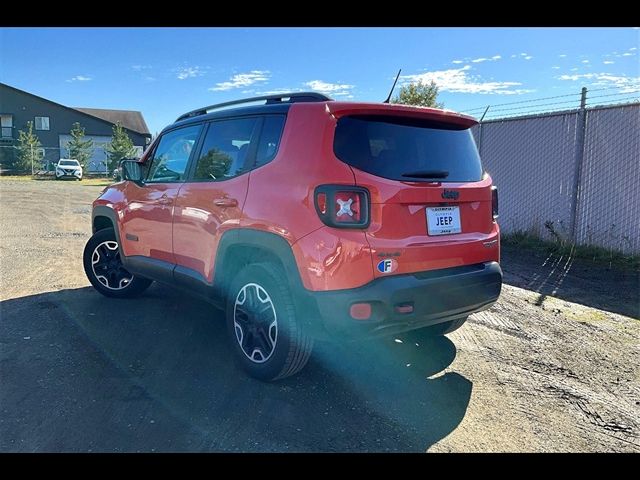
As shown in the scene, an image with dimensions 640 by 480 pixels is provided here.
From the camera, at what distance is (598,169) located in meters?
7.68

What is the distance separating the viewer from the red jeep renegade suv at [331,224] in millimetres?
2781

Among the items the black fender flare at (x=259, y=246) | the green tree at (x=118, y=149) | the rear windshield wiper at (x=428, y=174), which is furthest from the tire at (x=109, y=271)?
the green tree at (x=118, y=149)

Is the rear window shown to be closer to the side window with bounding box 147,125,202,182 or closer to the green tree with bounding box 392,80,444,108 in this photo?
the side window with bounding box 147,125,202,182

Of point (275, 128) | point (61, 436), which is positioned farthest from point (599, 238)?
point (61, 436)

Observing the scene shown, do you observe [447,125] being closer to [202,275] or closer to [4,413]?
[202,275]

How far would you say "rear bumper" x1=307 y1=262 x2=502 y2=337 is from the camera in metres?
2.74

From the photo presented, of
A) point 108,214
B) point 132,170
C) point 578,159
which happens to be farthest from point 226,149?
point 578,159

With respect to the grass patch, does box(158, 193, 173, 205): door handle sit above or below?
above

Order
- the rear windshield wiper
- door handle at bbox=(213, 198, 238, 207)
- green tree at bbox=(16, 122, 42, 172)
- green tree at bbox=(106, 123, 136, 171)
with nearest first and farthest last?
the rear windshield wiper → door handle at bbox=(213, 198, 238, 207) → green tree at bbox=(16, 122, 42, 172) → green tree at bbox=(106, 123, 136, 171)

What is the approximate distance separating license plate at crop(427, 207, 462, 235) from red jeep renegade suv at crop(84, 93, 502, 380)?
0.01 meters

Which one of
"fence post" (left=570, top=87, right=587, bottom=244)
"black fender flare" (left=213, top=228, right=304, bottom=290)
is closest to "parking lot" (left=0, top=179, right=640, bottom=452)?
"black fender flare" (left=213, top=228, right=304, bottom=290)

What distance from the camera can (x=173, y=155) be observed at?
14.6 ft

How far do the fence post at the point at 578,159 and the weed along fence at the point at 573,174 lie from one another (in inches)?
0.6
